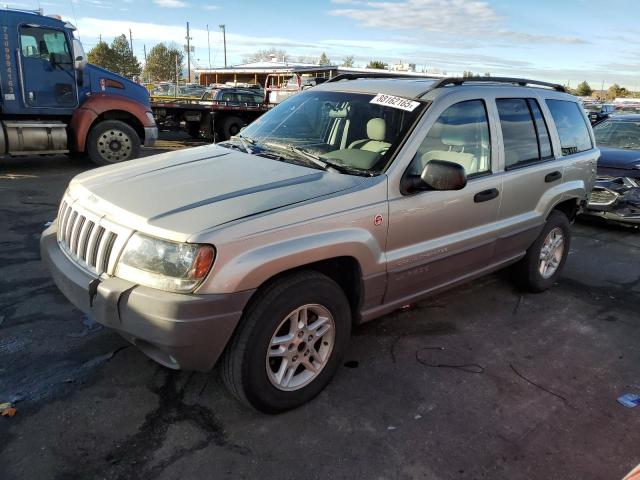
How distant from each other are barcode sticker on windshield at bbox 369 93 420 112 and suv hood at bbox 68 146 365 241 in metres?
0.76

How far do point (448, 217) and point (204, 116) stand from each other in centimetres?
1374

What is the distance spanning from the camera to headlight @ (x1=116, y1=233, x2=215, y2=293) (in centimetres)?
243

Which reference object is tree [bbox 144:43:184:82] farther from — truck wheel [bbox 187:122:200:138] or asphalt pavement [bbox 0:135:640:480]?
asphalt pavement [bbox 0:135:640:480]

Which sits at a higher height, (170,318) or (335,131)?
(335,131)

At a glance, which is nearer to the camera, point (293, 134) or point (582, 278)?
point (293, 134)

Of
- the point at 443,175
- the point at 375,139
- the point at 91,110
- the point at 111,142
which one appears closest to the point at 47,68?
the point at 91,110

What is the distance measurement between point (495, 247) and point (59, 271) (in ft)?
10.3

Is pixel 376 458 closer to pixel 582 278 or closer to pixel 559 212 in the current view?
pixel 559 212

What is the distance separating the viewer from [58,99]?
9.90 m

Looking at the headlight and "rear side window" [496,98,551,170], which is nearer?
the headlight

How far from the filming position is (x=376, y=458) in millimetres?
2623

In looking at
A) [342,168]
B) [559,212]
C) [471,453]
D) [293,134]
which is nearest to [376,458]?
[471,453]

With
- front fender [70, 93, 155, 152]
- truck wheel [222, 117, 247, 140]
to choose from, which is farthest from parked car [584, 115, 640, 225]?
truck wheel [222, 117, 247, 140]

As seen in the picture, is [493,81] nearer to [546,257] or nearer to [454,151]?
[454,151]
